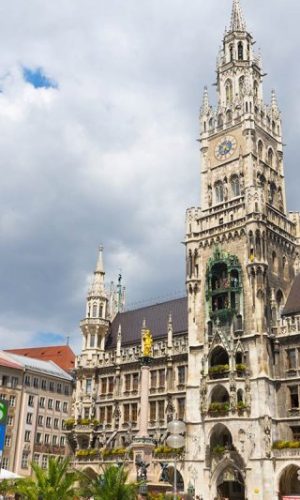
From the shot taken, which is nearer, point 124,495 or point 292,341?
point 124,495

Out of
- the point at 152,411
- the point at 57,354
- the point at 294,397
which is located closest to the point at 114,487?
the point at 294,397

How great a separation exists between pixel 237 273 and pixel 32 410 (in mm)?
36325

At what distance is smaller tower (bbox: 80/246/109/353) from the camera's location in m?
75.2

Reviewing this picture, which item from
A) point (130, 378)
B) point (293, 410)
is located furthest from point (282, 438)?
point (130, 378)

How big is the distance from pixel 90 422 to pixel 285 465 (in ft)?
90.4

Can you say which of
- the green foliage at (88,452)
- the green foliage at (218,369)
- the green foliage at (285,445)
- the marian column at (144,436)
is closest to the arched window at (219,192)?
the green foliage at (218,369)

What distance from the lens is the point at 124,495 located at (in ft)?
101

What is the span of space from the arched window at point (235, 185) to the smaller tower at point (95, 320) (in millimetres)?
23354

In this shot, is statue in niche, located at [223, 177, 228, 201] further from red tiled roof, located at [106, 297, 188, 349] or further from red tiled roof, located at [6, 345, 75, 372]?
red tiled roof, located at [6, 345, 75, 372]

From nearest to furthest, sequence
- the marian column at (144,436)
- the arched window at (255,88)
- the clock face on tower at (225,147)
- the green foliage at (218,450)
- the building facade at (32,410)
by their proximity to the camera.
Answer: the marian column at (144,436)
the green foliage at (218,450)
the clock face on tower at (225,147)
the arched window at (255,88)
the building facade at (32,410)

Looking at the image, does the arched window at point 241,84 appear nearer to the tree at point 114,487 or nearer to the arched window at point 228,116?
the arched window at point 228,116

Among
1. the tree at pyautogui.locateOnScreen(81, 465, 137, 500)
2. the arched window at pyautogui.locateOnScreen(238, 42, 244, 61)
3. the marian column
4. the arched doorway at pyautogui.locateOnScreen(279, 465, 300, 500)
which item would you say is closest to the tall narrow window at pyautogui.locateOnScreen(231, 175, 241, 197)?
the arched window at pyautogui.locateOnScreen(238, 42, 244, 61)

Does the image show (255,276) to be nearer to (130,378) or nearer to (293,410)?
(293,410)

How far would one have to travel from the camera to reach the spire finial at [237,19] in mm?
77000
